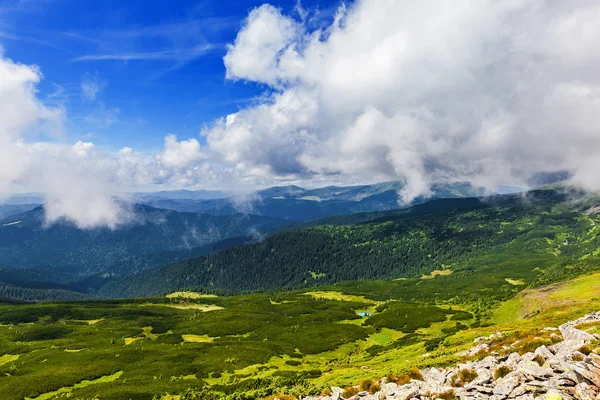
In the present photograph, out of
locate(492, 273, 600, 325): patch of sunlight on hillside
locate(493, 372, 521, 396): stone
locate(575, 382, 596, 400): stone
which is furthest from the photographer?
locate(492, 273, 600, 325): patch of sunlight on hillside

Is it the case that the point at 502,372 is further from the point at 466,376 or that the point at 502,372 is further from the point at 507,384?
the point at 507,384

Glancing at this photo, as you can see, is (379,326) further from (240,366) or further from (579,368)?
(579,368)

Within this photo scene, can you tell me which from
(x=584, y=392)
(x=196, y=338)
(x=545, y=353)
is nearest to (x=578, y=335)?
(x=545, y=353)

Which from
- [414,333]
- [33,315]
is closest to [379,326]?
[414,333]

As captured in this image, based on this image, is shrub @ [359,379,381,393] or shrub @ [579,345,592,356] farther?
shrub @ [359,379,381,393]

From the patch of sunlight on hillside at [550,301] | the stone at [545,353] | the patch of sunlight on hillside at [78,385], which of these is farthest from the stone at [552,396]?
the patch of sunlight on hillside at [78,385]

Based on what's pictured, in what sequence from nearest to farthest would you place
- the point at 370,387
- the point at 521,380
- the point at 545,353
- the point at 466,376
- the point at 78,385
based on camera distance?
the point at 521,380 → the point at 545,353 → the point at 466,376 → the point at 370,387 → the point at 78,385

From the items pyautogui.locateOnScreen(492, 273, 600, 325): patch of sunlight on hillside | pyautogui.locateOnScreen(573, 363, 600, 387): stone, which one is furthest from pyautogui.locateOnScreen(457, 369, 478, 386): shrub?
pyautogui.locateOnScreen(492, 273, 600, 325): patch of sunlight on hillside

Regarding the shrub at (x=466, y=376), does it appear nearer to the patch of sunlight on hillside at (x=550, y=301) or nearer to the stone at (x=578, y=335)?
the stone at (x=578, y=335)

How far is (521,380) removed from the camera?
20.3m

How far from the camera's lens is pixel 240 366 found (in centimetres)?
6512

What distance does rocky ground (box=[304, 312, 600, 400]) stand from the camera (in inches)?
711

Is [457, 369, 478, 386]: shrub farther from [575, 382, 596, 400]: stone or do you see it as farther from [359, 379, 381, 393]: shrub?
[575, 382, 596, 400]: stone

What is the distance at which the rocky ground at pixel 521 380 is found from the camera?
18.0m
